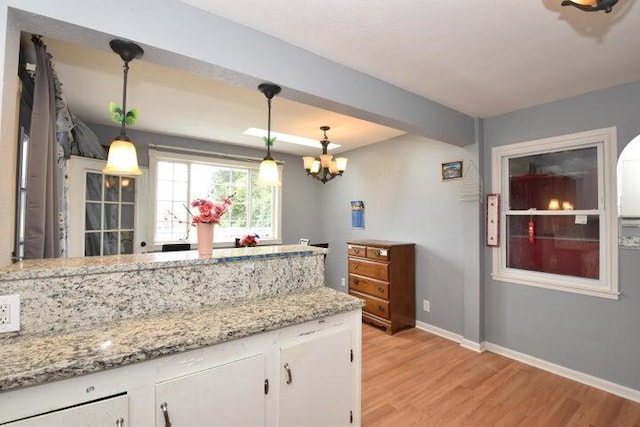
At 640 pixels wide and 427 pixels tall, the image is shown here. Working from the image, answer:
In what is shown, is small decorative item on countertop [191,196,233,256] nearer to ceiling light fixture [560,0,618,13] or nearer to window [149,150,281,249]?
ceiling light fixture [560,0,618,13]

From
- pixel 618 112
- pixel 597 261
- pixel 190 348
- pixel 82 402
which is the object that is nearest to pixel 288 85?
pixel 190 348

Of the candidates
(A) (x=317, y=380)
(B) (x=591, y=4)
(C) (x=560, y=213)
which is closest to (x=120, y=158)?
(A) (x=317, y=380)

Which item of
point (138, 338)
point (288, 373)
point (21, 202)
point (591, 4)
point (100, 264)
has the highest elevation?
point (591, 4)

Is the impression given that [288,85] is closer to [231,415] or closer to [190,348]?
[190,348]

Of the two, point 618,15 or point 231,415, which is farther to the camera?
point 618,15

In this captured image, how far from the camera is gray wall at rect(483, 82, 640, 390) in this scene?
2348 millimetres

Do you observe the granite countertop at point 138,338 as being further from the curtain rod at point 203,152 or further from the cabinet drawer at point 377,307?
the curtain rod at point 203,152

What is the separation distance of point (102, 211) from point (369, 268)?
327 centimetres

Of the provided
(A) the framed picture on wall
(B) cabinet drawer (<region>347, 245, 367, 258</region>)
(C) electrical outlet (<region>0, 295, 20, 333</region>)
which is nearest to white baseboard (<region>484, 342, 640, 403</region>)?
(B) cabinet drawer (<region>347, 245, 367, 258</region>)

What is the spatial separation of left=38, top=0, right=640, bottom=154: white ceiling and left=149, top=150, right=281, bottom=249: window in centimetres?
106

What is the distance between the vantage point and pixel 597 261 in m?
2.54

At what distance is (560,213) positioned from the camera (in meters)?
2.74

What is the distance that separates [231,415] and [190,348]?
1.25 feet

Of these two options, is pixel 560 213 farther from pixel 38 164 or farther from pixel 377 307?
pixel 38 164
